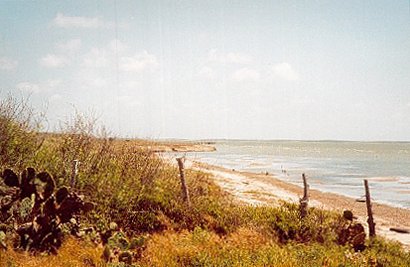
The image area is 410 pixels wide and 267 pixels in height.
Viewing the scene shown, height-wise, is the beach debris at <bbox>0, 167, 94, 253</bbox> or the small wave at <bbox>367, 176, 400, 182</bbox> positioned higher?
the beach debris at <bbox>0, 167, 94, 253</bbox>

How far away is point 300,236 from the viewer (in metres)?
13.4

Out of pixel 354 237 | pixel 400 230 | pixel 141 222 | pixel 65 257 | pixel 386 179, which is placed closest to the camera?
pixel 65 257

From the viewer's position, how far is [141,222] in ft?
37.3

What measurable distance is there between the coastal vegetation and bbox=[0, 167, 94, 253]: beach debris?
0.05m

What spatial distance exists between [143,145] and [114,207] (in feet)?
12.1

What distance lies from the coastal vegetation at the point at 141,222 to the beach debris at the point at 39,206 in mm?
45

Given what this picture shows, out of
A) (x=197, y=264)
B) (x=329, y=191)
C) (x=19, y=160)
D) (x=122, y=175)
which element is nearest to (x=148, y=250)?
(x=197, y=264)

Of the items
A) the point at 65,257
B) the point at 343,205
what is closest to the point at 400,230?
the point at 343,205

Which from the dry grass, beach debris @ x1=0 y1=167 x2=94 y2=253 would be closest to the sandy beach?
the dry grass

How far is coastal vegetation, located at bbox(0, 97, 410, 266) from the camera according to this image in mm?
8812

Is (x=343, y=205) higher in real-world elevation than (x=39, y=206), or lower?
lower

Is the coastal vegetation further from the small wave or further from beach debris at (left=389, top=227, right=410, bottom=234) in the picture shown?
the small wave

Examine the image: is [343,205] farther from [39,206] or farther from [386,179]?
[39,206]

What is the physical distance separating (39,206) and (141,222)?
132 inches
